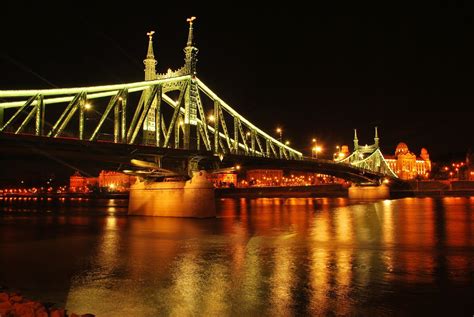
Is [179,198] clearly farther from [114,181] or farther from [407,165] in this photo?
[407,165]

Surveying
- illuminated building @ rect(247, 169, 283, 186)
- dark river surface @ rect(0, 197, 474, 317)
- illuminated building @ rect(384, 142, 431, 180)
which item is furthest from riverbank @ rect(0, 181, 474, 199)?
dark river surface @ rect(0, 197, 474, 317)

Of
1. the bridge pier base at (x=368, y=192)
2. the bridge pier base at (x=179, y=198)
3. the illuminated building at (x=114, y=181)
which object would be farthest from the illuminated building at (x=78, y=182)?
the bridge pier base at (x=179, y=198)

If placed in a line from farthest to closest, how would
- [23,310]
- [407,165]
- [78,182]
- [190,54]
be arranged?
1. [78,182]
2. [407,165]
3. [190,54]
4. [23,310]

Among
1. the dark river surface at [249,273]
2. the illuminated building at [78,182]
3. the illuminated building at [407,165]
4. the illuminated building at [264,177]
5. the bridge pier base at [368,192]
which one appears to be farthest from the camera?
the illuminated building at [78,182]

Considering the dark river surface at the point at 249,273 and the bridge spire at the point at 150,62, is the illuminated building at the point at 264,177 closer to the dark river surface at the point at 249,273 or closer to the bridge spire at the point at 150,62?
the bridge spire at the point at 150,62

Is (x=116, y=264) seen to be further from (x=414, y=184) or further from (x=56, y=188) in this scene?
(x=56, y=188)

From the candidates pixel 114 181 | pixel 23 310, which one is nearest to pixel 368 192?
pixel 23 310

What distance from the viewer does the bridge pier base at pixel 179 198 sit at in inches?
1474

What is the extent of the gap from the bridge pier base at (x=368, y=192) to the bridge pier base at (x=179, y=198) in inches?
2171

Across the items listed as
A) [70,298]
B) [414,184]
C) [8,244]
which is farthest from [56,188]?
[70,298]

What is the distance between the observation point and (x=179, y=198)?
126 ft

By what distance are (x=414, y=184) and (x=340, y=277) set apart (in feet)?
342

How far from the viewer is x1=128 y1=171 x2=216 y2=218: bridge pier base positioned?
37438mm

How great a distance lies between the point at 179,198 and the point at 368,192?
Answer: 2302 inches
